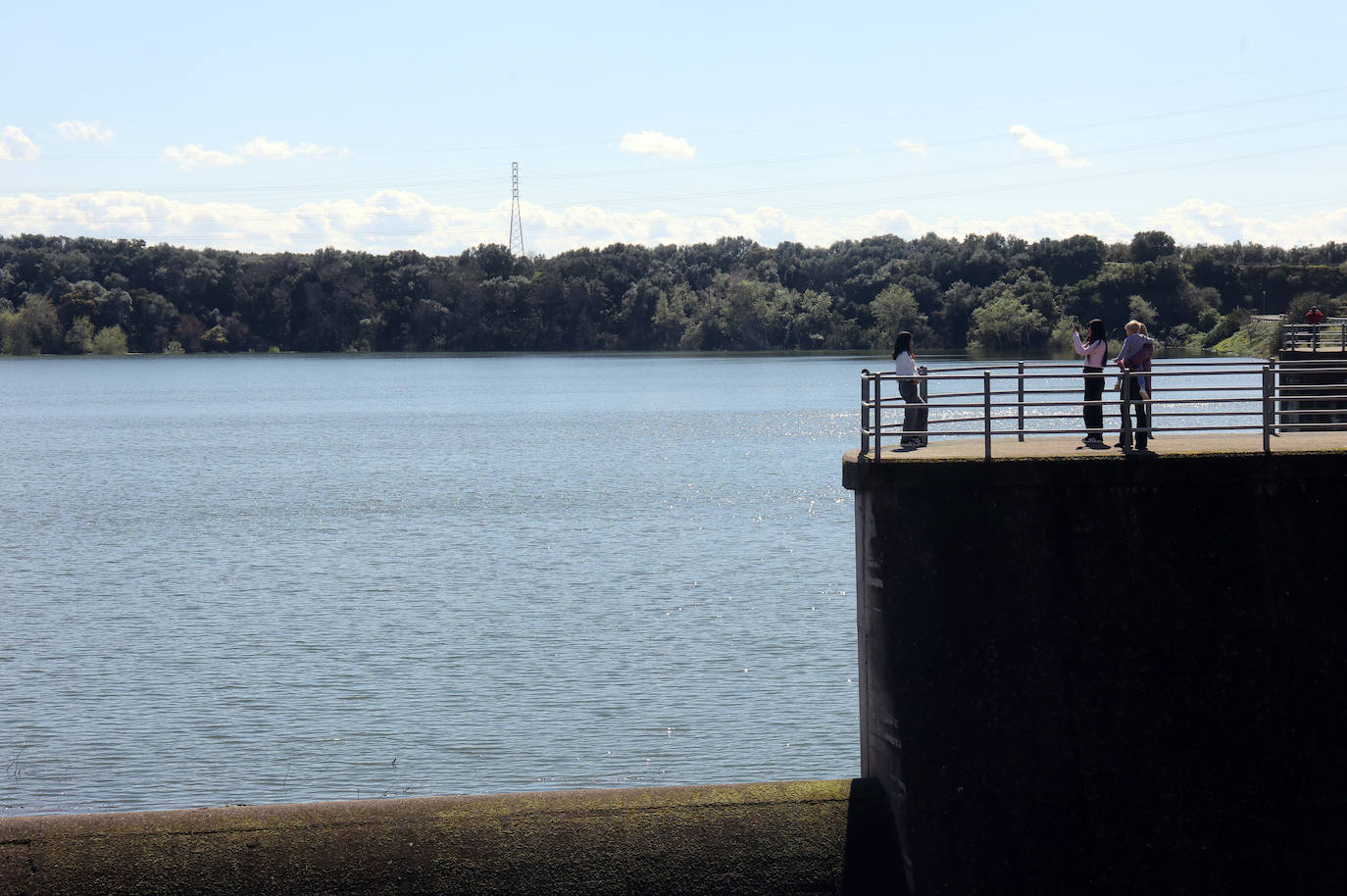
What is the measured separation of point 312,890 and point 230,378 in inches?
6689

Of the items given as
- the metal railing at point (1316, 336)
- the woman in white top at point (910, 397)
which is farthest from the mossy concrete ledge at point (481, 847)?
the metal railing at point (1316, 336)

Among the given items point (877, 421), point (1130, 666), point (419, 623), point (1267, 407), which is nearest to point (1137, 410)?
point (1267, 407)

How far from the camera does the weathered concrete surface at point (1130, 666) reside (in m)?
14.3

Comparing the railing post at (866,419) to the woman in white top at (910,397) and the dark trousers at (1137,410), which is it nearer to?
the woman in white top at (910,397)

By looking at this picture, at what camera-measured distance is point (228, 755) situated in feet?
78.3

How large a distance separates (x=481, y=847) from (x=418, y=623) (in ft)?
62.1

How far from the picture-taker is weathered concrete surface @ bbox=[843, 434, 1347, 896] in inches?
561

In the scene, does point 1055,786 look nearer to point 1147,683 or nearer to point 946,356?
point 1147,683

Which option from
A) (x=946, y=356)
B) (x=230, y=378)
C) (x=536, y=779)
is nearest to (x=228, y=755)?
(x=536, y=779)

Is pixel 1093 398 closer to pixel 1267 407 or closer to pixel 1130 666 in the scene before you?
pixel 1267 407

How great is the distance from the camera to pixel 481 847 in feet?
49.2

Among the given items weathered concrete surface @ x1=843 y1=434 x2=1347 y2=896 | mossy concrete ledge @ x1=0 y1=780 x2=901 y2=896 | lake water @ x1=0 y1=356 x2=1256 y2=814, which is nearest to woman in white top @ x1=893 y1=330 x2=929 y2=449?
weathered concrete surface @ x1=843 y1=434 x2=1347 y2=896

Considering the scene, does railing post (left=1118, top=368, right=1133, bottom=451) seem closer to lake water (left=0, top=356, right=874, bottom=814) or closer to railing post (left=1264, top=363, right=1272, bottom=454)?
railing post (left=1264, top=363, right=1272, bottom=454)

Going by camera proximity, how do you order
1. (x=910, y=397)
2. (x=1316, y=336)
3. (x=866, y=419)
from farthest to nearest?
1. (x=1316, y=336)
2. (x=910, y=397)
3. (x=866, y=419)
